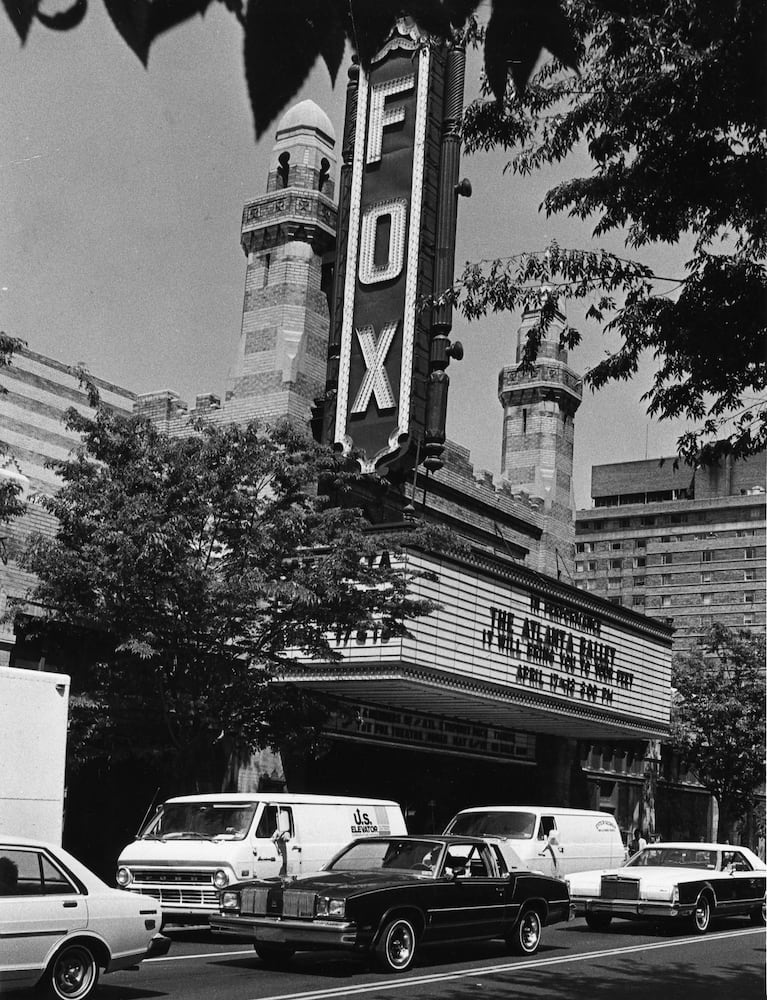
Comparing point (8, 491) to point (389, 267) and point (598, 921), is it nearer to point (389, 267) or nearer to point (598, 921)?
point (598, 921)

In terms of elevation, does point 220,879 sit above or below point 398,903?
below

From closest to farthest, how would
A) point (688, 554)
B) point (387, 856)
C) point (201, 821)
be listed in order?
1. point (387, 856)
2. point (201, 821)
3. point (688, 554)

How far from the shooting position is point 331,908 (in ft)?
44.0

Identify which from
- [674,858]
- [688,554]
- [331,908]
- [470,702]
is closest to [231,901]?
[331,908]

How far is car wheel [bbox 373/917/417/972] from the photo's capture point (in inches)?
533

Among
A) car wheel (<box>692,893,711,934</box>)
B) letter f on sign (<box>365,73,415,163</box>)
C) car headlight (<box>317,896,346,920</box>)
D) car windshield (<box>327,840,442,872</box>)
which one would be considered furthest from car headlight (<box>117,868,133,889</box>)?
letter f on sign (<box>365,73,415,163</box>)

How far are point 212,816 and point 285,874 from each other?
4.27 feet

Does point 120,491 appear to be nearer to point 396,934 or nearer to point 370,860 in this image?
point 370,860

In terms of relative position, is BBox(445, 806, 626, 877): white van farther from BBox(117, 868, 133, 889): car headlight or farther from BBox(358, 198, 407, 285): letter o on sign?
BBox(358, 198, 407, 285): letter o on sign

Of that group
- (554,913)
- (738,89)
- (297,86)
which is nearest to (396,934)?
(554,913)

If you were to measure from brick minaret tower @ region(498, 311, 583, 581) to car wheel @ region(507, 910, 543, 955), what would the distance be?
24.9 m

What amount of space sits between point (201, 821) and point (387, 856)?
3588 millimetres

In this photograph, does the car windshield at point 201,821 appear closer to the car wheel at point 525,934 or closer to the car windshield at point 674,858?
the car wheel at point 525,934

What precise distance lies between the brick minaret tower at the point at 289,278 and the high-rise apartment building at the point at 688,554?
58.6 meters
